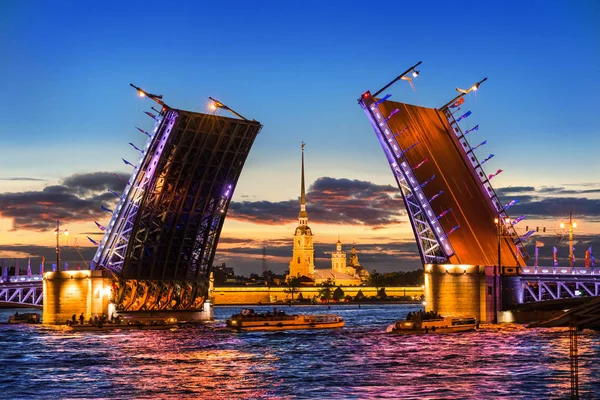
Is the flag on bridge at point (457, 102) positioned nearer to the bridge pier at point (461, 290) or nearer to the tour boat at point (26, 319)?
the bridge pier at point (461, 290)

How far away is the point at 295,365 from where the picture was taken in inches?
1876

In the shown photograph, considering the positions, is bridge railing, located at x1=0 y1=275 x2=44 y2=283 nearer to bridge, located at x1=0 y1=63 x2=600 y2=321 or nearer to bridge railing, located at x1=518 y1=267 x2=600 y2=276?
bridge, located at x1=0 y1=63 x2=600 y2=321

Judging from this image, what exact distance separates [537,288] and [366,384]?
143 ft

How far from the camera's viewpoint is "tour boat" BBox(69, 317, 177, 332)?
71.2m

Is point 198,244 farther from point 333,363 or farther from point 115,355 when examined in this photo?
point 333,363

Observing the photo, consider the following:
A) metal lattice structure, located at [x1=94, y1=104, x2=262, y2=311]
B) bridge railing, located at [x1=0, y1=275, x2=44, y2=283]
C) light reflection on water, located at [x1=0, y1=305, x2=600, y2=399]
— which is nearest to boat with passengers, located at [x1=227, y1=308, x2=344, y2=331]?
metal lattice structure, located at [x1=94, y1=104, x2=262, y2=311]

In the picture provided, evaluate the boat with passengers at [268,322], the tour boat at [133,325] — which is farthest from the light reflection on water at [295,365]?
the boat with passengers at [268,322]

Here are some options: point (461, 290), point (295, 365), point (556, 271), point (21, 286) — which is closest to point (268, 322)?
point (461, 290)

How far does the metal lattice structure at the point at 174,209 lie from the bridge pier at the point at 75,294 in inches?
38.9

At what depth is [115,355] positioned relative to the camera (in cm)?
5262

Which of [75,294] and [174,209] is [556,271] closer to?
[174,209]

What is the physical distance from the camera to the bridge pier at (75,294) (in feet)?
238

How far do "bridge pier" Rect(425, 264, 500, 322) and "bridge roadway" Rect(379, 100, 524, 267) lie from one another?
954 millimetres

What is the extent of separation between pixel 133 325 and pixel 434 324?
18.8 meters
